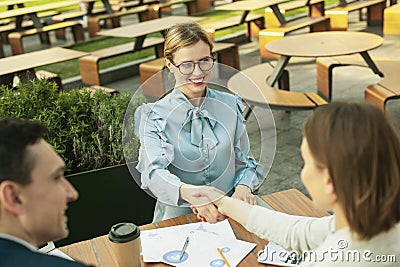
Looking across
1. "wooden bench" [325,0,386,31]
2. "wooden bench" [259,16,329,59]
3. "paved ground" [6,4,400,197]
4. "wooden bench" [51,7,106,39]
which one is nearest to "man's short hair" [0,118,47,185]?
"paved ground" [6,4,400,197]

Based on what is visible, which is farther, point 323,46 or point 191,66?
point 323,46

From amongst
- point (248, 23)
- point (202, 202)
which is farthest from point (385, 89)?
point (248, 23)

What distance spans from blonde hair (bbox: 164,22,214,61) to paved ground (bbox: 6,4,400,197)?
1.37ft

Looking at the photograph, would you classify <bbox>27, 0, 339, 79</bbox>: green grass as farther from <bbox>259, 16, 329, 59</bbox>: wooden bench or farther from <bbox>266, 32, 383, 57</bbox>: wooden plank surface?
<bbox>266, 32, 383, 57</bbox>: wooden plank surface

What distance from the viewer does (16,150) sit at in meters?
1.25

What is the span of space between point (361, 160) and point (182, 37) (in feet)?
4.09

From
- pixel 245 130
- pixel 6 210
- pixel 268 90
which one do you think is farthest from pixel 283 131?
pixel 6 210

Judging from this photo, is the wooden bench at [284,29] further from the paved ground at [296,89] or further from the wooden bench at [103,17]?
the wooden bench at [103,17]

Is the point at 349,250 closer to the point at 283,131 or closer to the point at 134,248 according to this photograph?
the point at 134,248

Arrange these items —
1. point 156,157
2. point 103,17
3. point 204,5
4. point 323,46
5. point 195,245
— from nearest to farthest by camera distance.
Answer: point 195,245 < point 156,157 < point 323,46 < point 103,17 < point 204,5

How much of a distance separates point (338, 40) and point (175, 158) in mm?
3296

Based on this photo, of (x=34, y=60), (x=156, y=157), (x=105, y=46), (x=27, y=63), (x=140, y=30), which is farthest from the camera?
(x=105, y=46)

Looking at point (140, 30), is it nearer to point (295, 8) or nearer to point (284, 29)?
point (284, 29)

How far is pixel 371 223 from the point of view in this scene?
53.4 inches
